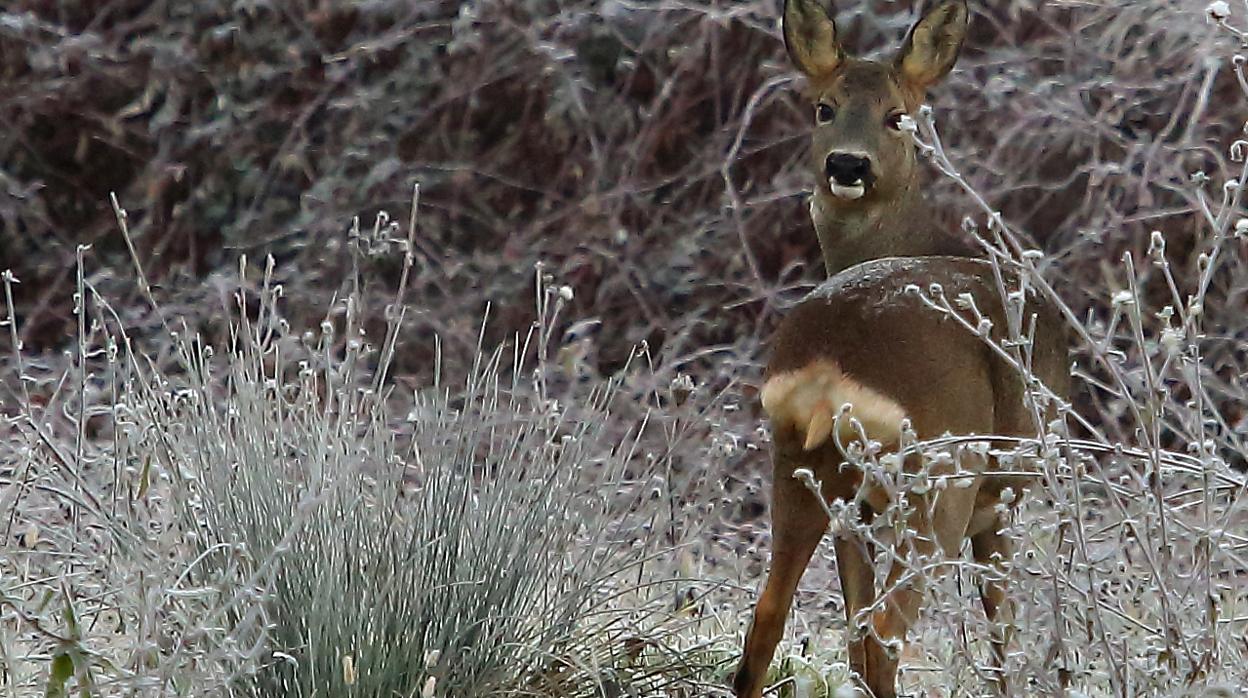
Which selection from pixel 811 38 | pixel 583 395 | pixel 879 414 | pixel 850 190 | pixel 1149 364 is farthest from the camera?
pixel 583 395

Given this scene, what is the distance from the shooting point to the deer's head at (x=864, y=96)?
4.38 metres

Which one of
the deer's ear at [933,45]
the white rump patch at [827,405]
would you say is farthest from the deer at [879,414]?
the deer's ear at [933,45]

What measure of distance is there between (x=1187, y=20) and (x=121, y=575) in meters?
5.63

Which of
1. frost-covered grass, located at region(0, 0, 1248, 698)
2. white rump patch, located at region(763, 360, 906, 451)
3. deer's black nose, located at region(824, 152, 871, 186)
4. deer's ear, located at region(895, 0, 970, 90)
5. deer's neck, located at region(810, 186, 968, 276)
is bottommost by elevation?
frost-covered grass, located at region(0, 0, 1248, 698)

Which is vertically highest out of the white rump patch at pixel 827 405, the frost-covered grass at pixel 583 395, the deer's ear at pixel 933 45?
the deer's ear at pixel 933 45

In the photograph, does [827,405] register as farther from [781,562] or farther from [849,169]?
[849,169]

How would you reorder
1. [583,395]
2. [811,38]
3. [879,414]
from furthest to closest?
[583,395] < [811,38] < [879,414]

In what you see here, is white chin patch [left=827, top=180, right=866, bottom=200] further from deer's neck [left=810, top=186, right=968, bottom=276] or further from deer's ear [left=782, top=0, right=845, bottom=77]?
deer's ear [left=782, top=0, right=845, bottom=77]

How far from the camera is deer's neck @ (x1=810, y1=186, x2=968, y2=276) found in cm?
445

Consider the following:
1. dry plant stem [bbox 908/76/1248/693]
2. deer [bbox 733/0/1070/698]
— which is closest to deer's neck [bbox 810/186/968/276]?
deer [bbox 733/0/1070/698]

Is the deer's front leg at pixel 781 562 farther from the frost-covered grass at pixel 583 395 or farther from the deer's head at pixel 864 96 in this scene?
the deer's head at pixel 864 96

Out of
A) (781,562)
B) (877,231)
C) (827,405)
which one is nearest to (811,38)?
(877,231)

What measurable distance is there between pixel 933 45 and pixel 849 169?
1.51ft

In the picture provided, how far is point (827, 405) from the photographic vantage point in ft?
11.7
